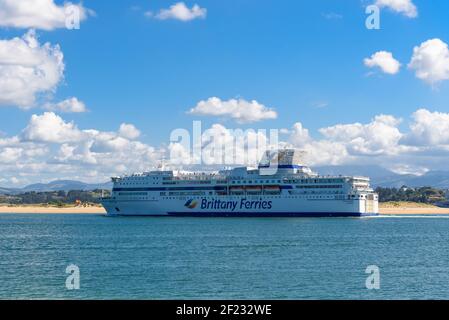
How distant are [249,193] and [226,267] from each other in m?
73.6

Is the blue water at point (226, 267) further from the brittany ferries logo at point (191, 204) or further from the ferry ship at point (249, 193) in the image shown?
the brittany ferries logo at point (191, 204)

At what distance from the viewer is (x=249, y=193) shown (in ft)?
367

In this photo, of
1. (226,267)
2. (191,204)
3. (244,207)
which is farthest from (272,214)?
(226,267)

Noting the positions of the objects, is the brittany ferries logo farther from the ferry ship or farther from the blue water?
the blue water

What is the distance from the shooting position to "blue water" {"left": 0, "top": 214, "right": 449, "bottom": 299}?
29911 millimetres

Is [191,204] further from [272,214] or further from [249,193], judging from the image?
[272,214]

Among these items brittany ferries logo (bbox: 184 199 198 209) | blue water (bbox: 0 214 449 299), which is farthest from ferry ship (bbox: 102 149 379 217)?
blue water (bbox: 0 214 449 299)

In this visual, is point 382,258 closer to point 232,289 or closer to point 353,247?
point 353,247

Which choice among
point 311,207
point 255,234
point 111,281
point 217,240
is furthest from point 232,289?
point 311,207

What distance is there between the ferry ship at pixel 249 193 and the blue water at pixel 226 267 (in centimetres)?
4023

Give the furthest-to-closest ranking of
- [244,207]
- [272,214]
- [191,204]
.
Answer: [191,204], [244,207], [272,214]

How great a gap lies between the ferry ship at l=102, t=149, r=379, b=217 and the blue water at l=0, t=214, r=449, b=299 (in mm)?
40232

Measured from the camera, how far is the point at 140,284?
32.1 metres

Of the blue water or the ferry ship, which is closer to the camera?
the blue water
